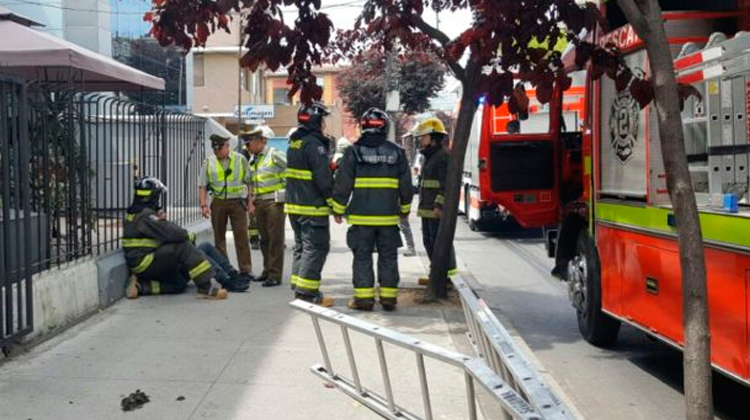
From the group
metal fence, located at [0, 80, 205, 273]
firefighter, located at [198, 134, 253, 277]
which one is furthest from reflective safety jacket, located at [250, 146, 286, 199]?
metal fence, located at [0, 80, 205, 273]

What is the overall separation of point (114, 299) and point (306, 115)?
8.29ft

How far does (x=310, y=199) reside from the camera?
26.1 feet

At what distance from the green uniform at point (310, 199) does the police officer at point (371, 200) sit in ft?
0.83

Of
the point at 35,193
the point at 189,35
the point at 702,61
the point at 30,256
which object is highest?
the point at 189,35

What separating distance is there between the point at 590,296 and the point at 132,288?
4.31 metres

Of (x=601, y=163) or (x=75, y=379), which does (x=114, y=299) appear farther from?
(x=601, y=163)

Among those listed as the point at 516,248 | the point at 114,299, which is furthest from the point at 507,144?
the point at 516,248

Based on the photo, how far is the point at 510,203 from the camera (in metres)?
7.89

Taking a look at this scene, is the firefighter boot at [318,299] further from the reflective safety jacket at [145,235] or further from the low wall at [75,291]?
the low wall at [75,291]

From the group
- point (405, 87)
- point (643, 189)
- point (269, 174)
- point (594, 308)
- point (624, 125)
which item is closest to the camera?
point (643, 189)

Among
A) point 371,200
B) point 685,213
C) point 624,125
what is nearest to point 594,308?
point 624,125

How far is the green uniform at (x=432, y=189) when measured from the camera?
365 inches

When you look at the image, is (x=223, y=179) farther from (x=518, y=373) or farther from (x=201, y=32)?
(x=518, y=373)

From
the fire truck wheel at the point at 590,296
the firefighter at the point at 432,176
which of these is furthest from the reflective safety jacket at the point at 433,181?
the fire truck wheel at the point at 590,296
